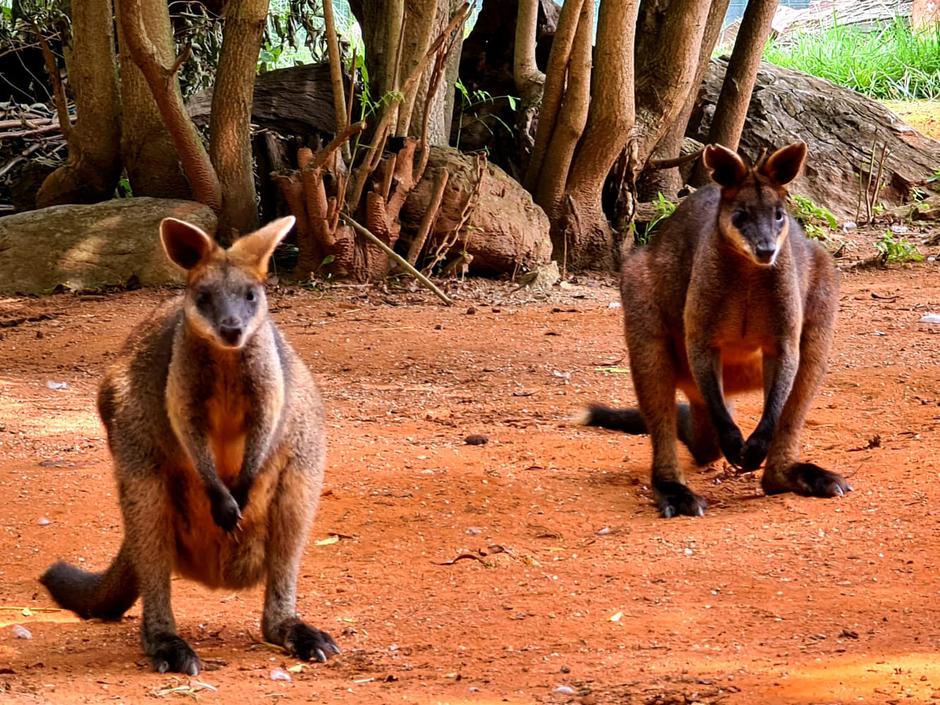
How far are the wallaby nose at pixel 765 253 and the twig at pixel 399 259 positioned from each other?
13.8 ft

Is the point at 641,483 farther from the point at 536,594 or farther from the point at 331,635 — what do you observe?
the point at 331,635

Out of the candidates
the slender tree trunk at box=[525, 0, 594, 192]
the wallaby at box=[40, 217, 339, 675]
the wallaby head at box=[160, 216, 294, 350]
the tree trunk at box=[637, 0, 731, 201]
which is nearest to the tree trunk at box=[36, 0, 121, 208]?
the slender tree trunk at box=[525, 0, 594, 192]

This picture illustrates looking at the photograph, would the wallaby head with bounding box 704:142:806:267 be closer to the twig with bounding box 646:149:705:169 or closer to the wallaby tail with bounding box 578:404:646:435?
the wallaby tail with bounding box 578:404:646:435

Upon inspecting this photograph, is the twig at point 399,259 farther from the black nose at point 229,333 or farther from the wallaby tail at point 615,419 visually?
the black nose at point 229,333

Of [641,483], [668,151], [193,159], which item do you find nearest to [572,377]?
[641,483]

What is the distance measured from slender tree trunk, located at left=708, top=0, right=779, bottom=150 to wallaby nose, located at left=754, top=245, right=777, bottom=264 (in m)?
6.28

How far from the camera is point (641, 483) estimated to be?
5.85 metres

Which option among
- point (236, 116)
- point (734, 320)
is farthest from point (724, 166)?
point (236, 116)

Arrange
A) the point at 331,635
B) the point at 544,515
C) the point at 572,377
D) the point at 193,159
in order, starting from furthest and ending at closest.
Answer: the point at 193,159, the point at 572,377, the point at 544,515, the point at 331,635

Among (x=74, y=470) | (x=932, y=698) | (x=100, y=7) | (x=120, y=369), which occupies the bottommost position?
(x=74, y=470)

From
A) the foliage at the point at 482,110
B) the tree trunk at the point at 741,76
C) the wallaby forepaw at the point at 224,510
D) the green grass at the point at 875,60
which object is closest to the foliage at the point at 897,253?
the tree trunk at the point at 741,76

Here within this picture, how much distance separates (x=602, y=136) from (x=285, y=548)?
6.79 metres

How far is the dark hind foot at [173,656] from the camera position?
3.69 metres

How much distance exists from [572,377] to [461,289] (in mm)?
2387
